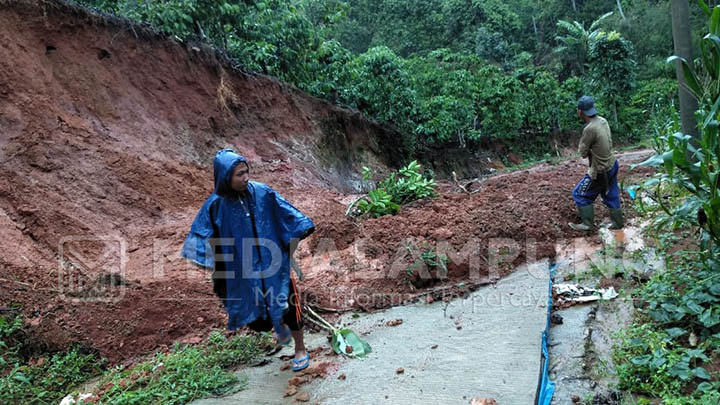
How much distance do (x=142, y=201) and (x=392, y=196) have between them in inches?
141

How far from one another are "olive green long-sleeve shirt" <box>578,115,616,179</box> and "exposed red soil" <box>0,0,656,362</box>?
2.68ft

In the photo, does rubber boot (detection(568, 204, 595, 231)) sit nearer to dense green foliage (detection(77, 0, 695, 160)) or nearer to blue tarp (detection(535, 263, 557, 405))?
dense green foliage (detection(77, 0, 695, 160))

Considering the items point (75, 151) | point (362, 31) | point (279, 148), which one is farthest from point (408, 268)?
point (362, 31)

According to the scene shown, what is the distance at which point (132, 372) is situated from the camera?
3.63m

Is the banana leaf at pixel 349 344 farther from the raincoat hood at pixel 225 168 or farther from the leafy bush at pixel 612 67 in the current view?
the leafy bush at pixel 612 67

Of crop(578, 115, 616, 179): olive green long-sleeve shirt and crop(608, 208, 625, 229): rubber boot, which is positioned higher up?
crop(578, 115, 616, 179): olive green long-sleeve shirt

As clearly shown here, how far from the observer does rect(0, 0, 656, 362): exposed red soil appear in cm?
459

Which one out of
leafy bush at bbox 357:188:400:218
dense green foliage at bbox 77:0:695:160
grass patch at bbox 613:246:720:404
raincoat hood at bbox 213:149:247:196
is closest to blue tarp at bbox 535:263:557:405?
grass patch at bbox 613:246:720:404

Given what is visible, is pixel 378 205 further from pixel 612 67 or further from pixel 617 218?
pixel 612 67

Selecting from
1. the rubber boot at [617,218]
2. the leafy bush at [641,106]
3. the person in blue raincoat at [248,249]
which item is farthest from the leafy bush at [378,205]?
the leafy bush at [641,106]

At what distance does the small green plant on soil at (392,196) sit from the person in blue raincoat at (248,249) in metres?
3.42

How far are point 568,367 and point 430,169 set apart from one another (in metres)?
13.6

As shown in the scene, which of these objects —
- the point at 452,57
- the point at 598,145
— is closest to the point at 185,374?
the point at 598,145

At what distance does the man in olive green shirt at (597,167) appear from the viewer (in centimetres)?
514
